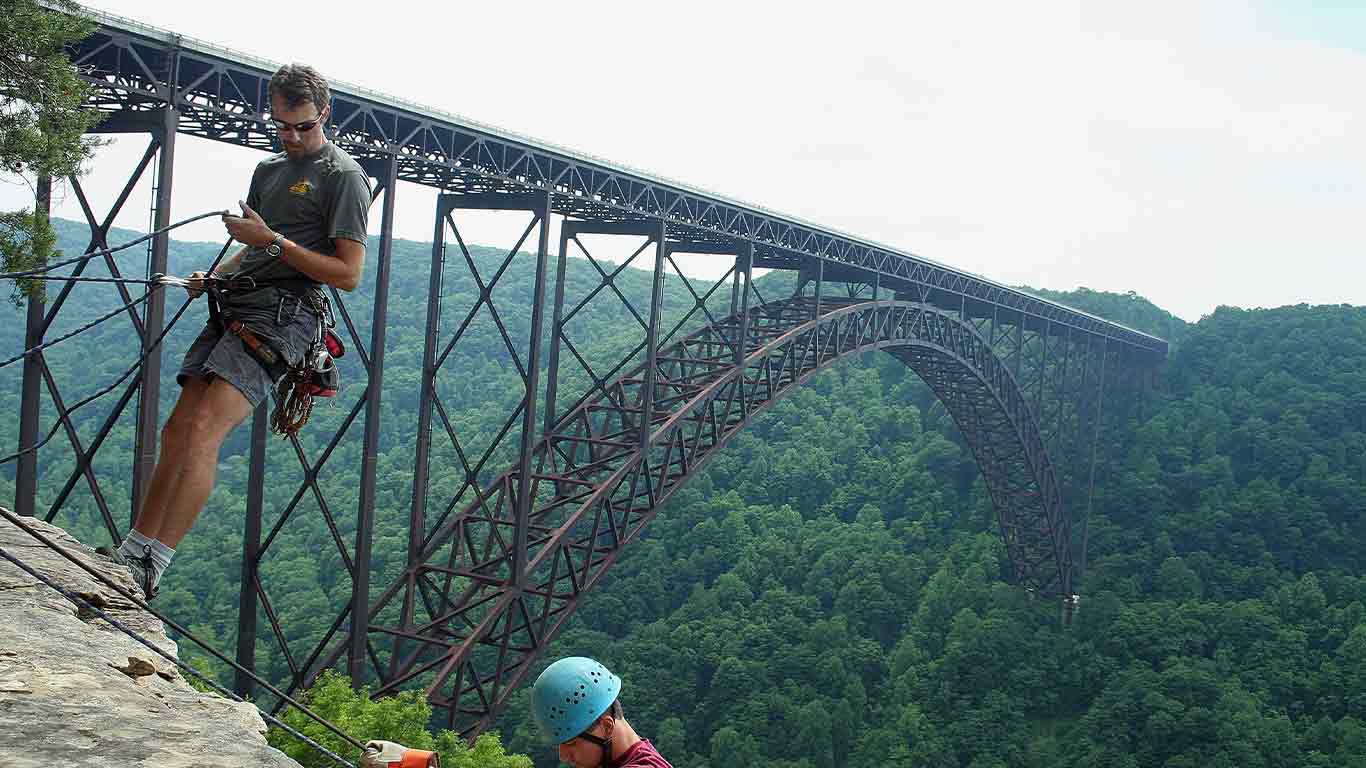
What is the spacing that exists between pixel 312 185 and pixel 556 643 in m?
31.9

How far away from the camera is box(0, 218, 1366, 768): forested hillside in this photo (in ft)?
95.5

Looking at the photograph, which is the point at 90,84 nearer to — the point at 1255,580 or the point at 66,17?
the point at 66,17

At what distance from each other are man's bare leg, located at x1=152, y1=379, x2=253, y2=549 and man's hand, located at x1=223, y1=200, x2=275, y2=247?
55cm

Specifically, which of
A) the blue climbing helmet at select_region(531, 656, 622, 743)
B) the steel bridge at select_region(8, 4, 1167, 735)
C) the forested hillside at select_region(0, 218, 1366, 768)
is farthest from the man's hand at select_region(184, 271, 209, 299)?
the forested hillside at select_region(0, 218, 1366, 768)

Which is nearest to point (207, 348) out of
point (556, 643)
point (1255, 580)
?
point (556, 643)

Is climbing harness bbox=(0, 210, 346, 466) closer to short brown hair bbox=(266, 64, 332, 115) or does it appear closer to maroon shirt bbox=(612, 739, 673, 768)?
A: short brown hair bbox=(266, 64, 332, 115)

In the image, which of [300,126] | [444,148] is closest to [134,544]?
[300,126]

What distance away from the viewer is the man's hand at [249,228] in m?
3.86

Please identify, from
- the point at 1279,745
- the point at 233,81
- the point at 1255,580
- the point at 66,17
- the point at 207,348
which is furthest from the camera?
the point at 1255,580

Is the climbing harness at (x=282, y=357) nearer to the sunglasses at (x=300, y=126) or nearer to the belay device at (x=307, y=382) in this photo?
the belay device at (x=307, y=382)

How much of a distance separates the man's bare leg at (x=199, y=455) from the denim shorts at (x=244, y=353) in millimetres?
45

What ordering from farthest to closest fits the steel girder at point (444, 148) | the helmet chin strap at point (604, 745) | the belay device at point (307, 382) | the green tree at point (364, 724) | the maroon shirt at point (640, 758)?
the green tree at point (364, 724), the steel girder at point (444, 148), the belay device at point (307, 382), the helmet chin strap at point (604, 745), the maroon shirt at point (640, 758)

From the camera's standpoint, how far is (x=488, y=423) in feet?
144

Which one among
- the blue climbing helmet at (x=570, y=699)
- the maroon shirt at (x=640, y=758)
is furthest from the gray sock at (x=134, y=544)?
the maroon shirt at (x=640, y=758)
